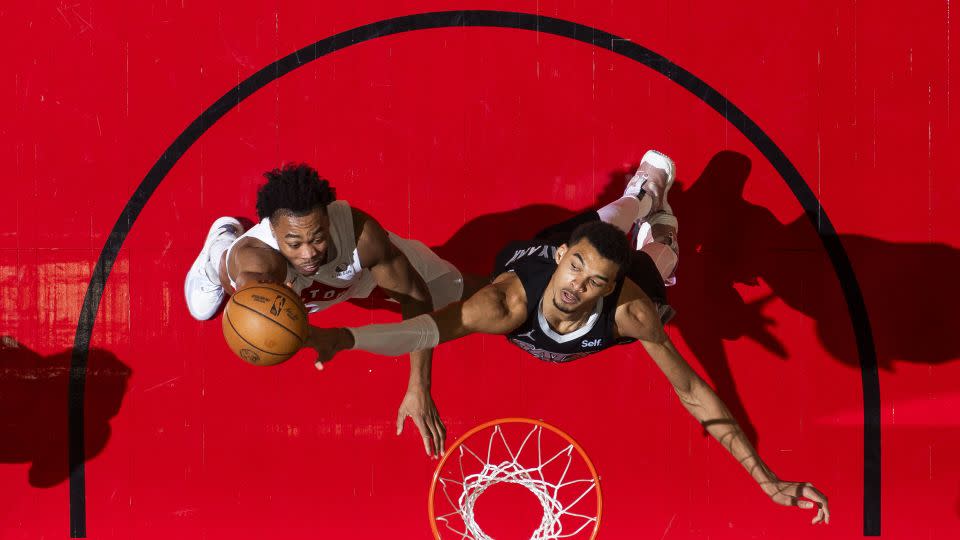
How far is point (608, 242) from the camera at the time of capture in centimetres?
334

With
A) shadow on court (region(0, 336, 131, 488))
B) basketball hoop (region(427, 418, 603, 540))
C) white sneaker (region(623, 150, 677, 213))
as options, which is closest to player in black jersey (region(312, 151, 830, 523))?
white sneaker (region(623, 150, 677, 213))

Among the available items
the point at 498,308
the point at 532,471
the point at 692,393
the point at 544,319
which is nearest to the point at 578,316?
the point at 544,319

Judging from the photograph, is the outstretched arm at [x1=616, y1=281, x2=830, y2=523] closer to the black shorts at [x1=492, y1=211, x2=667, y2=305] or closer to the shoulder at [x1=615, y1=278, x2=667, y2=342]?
the shoulder at [x1=615, y1=278, x2=667, y2=342]

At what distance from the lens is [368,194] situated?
4.61 metres

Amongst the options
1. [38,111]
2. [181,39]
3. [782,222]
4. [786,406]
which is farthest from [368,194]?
[786,406]

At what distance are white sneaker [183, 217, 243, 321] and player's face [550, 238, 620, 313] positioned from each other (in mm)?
1719

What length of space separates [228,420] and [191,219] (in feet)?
3.66

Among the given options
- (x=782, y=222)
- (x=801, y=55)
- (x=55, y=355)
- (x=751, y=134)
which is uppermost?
(x=801, y=55)

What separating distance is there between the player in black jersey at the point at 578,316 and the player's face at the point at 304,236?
0.45 m

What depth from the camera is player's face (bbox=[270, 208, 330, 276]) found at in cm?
352

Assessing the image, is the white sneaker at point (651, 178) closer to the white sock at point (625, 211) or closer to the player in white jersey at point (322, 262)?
the white sock at point (625, 211)

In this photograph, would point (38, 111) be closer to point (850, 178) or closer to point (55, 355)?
point (55, 355)

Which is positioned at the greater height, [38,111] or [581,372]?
[38,111]

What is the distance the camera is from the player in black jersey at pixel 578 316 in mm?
3352
